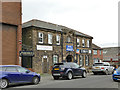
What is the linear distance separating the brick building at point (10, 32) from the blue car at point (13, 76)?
8.61 m

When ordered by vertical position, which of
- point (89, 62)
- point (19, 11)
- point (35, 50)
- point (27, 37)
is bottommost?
point (89, 62)

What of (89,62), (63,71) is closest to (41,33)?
(63,71)

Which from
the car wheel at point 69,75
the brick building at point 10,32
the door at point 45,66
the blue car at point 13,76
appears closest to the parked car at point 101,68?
the car wheel at point 69,75

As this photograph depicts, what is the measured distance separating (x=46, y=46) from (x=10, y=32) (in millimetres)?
6354

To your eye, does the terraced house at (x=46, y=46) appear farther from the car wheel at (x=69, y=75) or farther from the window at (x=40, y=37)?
the car wheel at (x=69, y=75)

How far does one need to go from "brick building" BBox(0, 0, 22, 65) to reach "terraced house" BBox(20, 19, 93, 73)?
133 cm

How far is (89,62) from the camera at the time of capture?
35.5 metres

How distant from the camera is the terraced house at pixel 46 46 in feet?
81.3

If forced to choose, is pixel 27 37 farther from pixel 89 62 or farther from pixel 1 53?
pixel 89 62

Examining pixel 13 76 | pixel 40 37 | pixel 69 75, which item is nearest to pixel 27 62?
pixel 40 37

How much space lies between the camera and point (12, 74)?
12039 mm

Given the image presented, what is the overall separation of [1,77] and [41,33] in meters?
15.2

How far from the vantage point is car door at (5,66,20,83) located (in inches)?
468

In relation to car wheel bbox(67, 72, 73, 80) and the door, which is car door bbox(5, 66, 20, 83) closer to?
car wheel bbox(67, 72, 73, 80)
